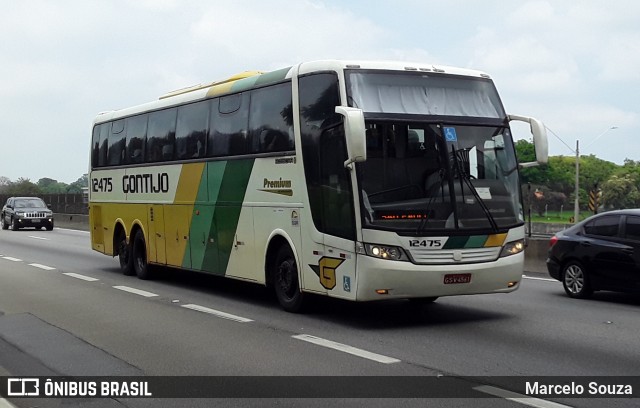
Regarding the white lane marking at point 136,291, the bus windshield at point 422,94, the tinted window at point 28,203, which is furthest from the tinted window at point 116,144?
the tinted window at point 28,203

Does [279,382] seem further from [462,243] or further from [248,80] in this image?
[248,80]

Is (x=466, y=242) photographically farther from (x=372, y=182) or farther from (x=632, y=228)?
(x=632, y=228)

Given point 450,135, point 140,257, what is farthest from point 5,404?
point 140,257

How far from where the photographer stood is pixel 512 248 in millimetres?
10797

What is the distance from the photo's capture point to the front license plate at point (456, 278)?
403 inches

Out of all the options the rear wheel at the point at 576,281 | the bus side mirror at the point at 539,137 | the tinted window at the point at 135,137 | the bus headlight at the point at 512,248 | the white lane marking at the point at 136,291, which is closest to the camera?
the bus headlight at the point at 512,248

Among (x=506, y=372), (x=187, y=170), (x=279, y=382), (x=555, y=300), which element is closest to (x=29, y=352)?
(x=279, y=382)

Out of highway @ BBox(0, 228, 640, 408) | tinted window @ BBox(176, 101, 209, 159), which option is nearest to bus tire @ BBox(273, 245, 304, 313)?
highway @ BBox(0, 228, 640, 408)

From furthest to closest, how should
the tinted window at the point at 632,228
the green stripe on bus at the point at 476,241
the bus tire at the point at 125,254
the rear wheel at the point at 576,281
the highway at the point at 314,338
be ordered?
the bus tire at the point at 125,254 → the rear wheel at the point at 576,281 → the tinted window at the point at 632,228 → the green stripe on bus at the point at 476,241 → the highway at the point at 314,338

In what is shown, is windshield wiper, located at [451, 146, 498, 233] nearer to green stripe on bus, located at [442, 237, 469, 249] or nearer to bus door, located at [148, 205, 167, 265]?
green stripe on bus, located at [442, 237, 469, 249]

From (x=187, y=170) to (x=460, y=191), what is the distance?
19.8 ft

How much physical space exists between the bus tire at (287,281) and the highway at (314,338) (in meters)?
0.24

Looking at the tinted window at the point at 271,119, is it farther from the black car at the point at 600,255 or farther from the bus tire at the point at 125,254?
the bus tire at the point at 125,254

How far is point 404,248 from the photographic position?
33.0ft
